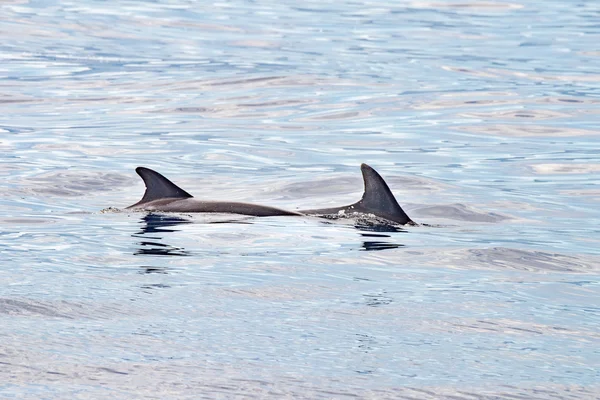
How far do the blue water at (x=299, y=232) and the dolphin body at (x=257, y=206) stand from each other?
0.30 metres

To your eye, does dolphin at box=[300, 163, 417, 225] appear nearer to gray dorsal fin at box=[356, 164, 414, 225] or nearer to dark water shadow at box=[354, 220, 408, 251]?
gray dorsal fin at box=[356, 164, 414, 225]

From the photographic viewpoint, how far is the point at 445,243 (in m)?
13.1

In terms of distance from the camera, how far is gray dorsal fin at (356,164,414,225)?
13.9 meters

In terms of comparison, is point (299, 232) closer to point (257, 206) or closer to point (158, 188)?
point (257, 206)

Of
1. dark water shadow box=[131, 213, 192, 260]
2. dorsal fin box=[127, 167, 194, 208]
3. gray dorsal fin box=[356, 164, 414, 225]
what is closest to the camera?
dark water shadow box=[131, 213, 192, 260]

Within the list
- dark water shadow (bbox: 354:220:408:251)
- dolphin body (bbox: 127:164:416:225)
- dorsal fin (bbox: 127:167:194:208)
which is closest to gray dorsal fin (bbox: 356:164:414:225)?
dolphin body (bbox: 127:164:416:225)

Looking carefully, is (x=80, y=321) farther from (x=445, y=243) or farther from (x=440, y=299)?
(x=445, y=243)

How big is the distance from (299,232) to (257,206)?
1.29 meters

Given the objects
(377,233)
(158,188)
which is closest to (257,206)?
(158,188)

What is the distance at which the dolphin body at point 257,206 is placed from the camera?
13961 mm

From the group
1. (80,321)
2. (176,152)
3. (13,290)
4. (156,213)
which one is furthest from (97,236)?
(176,152)

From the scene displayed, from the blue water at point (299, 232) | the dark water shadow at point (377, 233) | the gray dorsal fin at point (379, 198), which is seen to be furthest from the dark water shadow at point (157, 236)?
the gray dorsal fin at point (379, 198)

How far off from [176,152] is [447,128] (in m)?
6.27

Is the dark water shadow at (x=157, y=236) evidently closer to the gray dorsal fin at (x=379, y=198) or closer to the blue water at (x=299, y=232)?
the blue water at (x=299, y=232)
